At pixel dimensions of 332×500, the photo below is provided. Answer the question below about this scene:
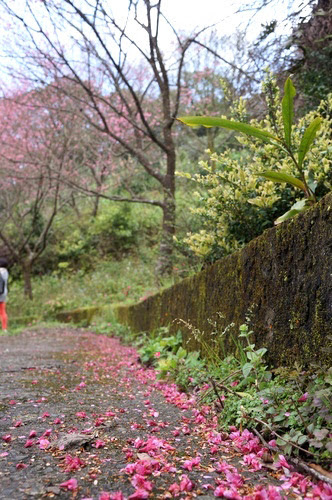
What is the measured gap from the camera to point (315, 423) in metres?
1.55

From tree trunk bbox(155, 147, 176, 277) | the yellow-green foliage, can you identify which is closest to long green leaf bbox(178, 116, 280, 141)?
the yellow-green foliage

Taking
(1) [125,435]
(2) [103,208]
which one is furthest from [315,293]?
(2) [103,208]

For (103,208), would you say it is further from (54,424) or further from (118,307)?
(54,424)

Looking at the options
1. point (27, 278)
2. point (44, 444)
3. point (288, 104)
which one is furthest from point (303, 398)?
point (27, 278)

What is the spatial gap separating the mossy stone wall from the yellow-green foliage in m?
0.37

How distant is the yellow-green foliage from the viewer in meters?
2.76

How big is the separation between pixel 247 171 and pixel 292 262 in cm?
139

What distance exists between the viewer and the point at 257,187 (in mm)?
3301

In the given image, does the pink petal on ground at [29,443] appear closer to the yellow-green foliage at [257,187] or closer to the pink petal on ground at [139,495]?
the pink petal on ground at [139,495]

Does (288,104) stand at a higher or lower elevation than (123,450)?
higher

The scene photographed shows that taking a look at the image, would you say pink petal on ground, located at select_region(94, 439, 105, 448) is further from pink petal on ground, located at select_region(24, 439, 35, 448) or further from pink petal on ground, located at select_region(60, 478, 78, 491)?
pink petal on ground, located at select_region(60, 478, 78, 491)

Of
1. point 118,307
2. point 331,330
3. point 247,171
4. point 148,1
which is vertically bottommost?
point 118,307

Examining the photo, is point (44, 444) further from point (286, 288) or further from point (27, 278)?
point (27, 278)

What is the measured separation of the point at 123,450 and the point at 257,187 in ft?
7.48
